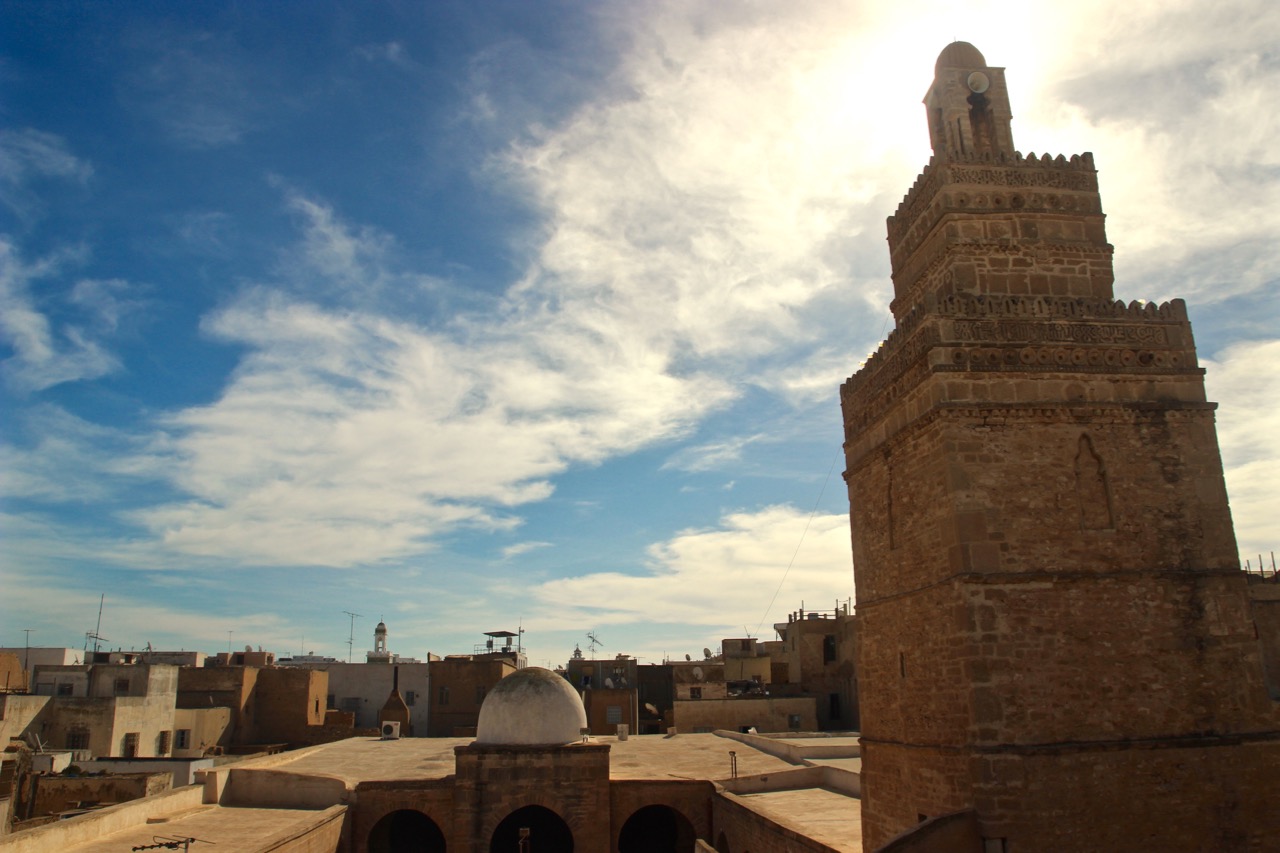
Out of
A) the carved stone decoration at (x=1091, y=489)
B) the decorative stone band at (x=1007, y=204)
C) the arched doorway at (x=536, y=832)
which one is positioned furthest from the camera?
the arched doorway at (x=536, y=832)

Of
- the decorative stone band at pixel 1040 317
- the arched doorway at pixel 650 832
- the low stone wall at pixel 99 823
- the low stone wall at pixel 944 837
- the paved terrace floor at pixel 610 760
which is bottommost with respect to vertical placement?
the arched doorway at pixel 650 832

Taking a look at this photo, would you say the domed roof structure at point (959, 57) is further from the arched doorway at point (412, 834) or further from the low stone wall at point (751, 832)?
the arched doorway at point (412, 834)

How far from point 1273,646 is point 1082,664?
1803cm

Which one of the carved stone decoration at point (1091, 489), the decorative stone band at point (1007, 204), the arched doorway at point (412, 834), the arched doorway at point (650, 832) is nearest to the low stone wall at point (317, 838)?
the arched doorway at point (412, 834)

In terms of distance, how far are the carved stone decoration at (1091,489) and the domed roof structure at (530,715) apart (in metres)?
16.1

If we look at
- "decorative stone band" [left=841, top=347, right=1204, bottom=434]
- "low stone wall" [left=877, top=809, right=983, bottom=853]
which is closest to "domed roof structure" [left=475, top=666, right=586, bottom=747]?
"low stone wall" [left=877, top=809, right=983, bottom=853]

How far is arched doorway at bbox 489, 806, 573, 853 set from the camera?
24984 mm

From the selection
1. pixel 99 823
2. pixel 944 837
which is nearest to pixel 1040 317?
pixel 944 837

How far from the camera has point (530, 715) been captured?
955 inches

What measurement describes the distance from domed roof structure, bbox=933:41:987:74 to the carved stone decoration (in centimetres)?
591

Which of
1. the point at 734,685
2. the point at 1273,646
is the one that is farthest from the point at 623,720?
the point at 1273,646

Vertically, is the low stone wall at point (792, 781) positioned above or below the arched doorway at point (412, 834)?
above

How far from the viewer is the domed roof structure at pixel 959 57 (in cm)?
1407

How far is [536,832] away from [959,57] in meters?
22.0
